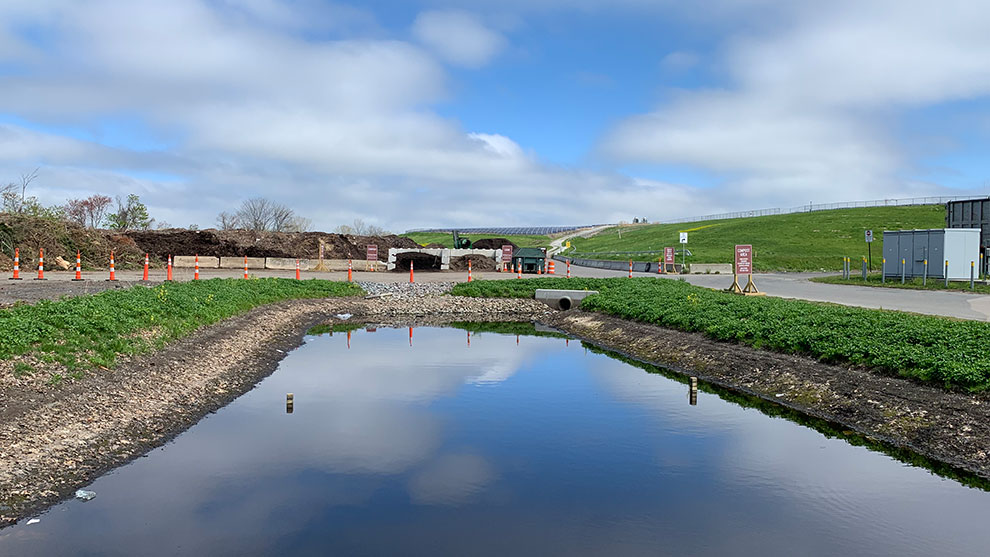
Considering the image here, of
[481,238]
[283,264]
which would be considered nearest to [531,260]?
[283,264]

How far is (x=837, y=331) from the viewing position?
49.1 ft

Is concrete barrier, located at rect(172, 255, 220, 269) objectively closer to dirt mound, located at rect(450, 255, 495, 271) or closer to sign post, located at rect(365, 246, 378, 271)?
sign post, located at rect(365, 246, 378, 271)

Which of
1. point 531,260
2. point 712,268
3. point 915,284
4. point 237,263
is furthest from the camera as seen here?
point 712,268

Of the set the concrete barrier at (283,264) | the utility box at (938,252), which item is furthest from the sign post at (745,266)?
the concrete barrier at (283,264)

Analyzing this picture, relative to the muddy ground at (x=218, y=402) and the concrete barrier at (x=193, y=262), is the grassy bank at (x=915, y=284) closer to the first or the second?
the muddy ground at (x=218, y=402)

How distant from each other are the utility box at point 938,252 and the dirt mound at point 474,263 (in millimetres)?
22381

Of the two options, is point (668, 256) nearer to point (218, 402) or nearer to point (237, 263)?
point (237, 263)

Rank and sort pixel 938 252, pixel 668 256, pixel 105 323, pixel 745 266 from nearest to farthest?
pixel 105 323, pixel 745 266, pixel 938 252, pixel 668 256

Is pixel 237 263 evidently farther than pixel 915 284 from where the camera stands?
Yes

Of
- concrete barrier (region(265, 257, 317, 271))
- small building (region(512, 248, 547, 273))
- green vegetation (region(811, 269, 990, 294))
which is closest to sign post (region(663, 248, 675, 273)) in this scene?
small building (region(512, 248, 547, 273))

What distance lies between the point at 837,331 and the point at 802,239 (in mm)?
72037

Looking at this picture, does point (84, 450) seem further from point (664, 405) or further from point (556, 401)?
point (664, 405)

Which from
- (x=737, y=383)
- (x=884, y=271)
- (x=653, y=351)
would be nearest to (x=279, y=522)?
(x=737, y=383)

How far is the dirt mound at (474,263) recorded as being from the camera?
4831 centimetres
